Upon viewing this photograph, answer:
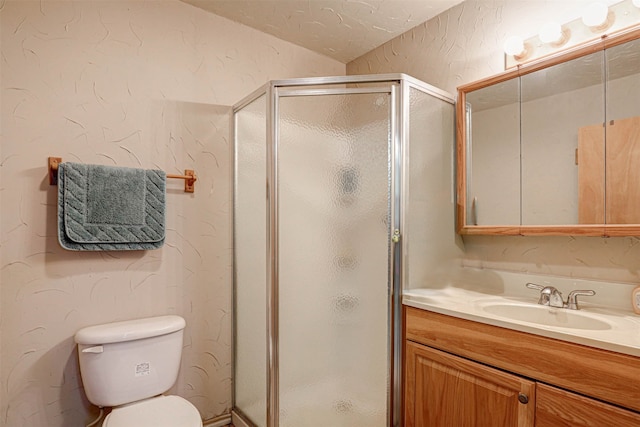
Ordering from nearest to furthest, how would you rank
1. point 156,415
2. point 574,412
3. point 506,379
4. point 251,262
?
point 574,412 → point 506,379 → point 156,415 → point 251,262

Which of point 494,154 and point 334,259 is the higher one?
point 494,154

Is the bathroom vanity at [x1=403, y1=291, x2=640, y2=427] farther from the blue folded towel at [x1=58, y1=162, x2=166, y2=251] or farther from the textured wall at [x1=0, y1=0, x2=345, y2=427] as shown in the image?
the blue folded towel at [x1=58, y1=162, x2=166, y2=251]

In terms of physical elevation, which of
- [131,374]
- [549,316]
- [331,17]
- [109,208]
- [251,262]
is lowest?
[131,374]

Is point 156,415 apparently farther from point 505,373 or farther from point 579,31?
point 579,31

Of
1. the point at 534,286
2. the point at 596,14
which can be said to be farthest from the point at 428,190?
the point at 596,14

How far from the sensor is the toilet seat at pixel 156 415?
4.52ft

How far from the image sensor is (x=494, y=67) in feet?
5.76

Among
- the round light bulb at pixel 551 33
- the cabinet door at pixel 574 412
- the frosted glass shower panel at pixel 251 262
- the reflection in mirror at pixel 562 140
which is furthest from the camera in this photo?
the frosted glass shower panel at pixel 251 262

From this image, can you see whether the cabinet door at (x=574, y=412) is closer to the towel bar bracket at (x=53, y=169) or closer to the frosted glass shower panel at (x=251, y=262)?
the frosted glass shower panel at (x=251, y=262)

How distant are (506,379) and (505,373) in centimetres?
2

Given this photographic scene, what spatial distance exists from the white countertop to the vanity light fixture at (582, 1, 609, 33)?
1123 mm

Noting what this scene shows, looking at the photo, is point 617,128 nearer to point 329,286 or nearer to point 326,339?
point 329,286

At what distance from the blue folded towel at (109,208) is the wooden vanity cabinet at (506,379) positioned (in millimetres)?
1322

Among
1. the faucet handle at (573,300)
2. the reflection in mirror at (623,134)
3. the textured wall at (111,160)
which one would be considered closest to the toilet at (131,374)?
the textured wall at (111,160)
